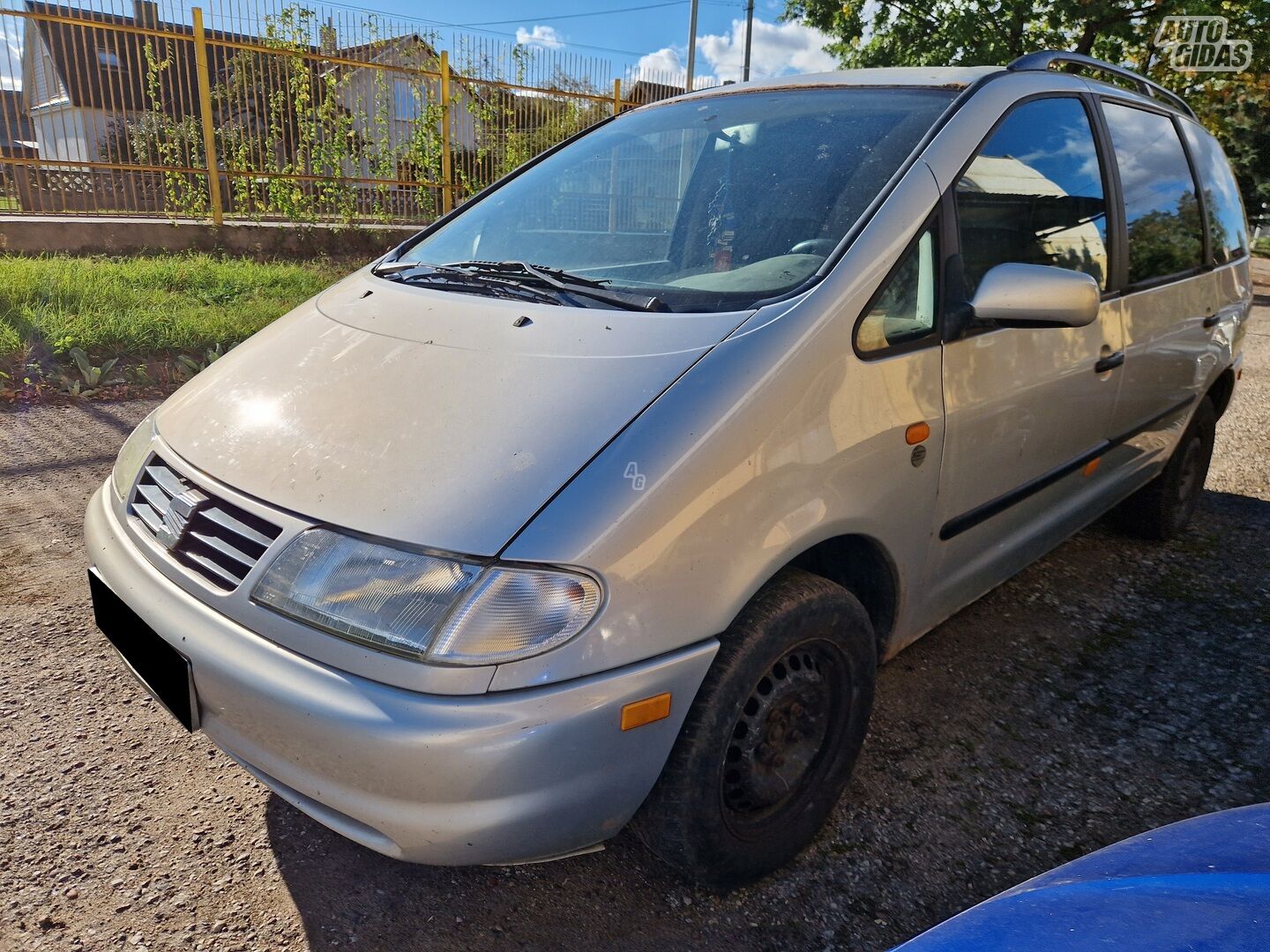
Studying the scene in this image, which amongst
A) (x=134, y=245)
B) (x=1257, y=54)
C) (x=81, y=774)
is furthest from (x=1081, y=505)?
(x=1257, y=54)

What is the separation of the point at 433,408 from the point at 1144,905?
1.38 m

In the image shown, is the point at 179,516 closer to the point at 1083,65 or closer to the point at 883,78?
the point at 883,78

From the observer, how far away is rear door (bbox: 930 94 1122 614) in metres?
2.24

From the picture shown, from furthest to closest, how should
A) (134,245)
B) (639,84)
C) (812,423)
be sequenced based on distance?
1. (639,84)
2. (134,245)
3. (812,423)

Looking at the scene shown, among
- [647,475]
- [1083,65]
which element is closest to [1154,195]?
[1083,65]

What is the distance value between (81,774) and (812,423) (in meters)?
1.89

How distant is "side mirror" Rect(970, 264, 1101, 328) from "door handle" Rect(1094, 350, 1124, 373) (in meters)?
0.69

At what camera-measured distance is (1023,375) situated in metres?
2.38

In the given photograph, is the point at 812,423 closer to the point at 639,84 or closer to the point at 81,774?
the point at 81,774

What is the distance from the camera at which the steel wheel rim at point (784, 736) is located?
71.2 inches

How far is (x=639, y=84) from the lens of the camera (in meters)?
12.3

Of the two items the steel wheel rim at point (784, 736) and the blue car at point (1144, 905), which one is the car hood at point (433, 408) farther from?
the blue car at point (1144, 905)

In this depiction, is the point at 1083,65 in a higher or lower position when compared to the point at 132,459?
higher

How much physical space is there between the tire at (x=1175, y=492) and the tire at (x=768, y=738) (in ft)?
7.94
